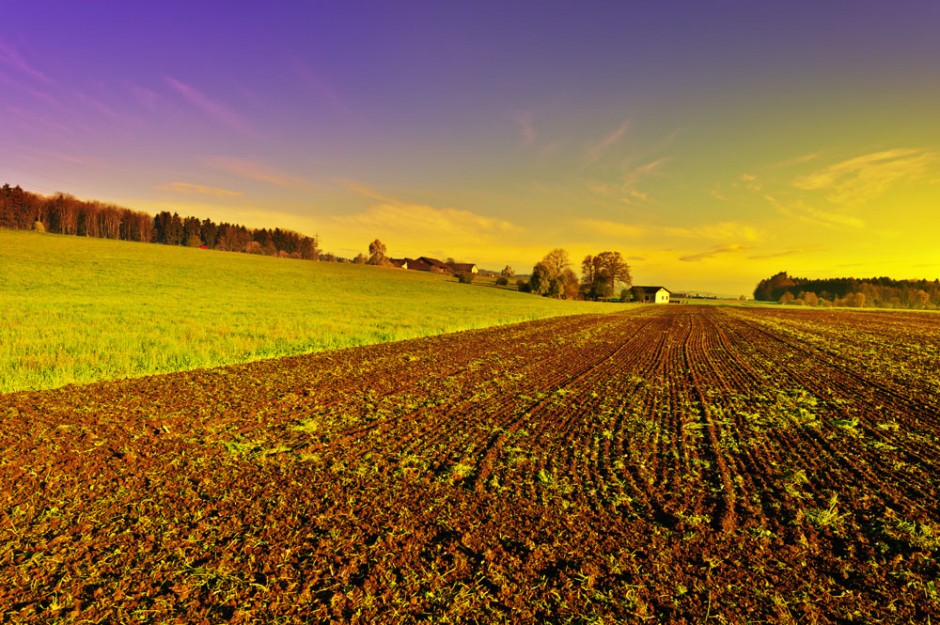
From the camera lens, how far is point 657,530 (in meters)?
4.05

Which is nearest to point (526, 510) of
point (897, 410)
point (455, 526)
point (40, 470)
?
point (455, 526)

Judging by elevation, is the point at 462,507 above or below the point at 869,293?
below

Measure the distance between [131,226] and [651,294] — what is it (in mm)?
175119

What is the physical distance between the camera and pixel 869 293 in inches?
5728

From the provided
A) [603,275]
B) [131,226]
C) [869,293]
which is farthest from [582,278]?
[131,226]

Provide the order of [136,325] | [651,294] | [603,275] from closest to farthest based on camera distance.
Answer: [136,325], [603,275], [651,294]

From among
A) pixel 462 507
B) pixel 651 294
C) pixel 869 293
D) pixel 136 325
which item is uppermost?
pixel 869 293

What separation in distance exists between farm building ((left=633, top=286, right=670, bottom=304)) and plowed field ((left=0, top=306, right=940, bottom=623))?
116 m

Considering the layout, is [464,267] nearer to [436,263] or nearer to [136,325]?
[436,263]

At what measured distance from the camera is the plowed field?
10.2 feet

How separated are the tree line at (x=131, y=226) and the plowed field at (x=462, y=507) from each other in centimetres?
14098

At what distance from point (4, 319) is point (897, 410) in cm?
2984

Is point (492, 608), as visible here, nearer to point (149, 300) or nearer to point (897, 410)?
point (897, 410)

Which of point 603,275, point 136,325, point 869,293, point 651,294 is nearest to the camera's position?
point 136,325
